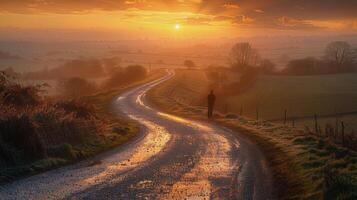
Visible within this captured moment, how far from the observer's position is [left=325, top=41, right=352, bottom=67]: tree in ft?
412

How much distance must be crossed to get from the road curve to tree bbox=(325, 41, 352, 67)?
108573 mm

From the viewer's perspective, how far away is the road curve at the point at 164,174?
43.4 feet

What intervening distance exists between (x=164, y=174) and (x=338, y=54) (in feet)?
399

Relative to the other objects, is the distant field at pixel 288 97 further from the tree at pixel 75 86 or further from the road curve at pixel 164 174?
the road curve at pixel 164 174

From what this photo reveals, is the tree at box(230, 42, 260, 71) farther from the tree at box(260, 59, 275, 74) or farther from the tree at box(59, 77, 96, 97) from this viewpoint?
the tree at box(59, 77, 96, 97)

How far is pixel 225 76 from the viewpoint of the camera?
100188 millimetres

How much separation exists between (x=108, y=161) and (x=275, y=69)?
116555 millimetres

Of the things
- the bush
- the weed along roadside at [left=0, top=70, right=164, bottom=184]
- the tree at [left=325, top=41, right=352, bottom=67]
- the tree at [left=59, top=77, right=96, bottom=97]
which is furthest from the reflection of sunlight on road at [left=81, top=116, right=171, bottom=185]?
the tree at [left=325, top=41, right=352, bottom=67]

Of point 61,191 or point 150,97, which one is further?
point 150,97

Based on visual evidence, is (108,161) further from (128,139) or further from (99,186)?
(128,139)

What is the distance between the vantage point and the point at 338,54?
128375 millimetres

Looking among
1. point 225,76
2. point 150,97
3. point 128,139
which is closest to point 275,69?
point 225,76

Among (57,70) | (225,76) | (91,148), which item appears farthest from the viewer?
(57,70)

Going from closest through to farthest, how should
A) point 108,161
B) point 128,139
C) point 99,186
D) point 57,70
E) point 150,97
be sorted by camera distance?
point 99,186 < point 108,161 < point 128,139 < point 150,97 < point 57,70
